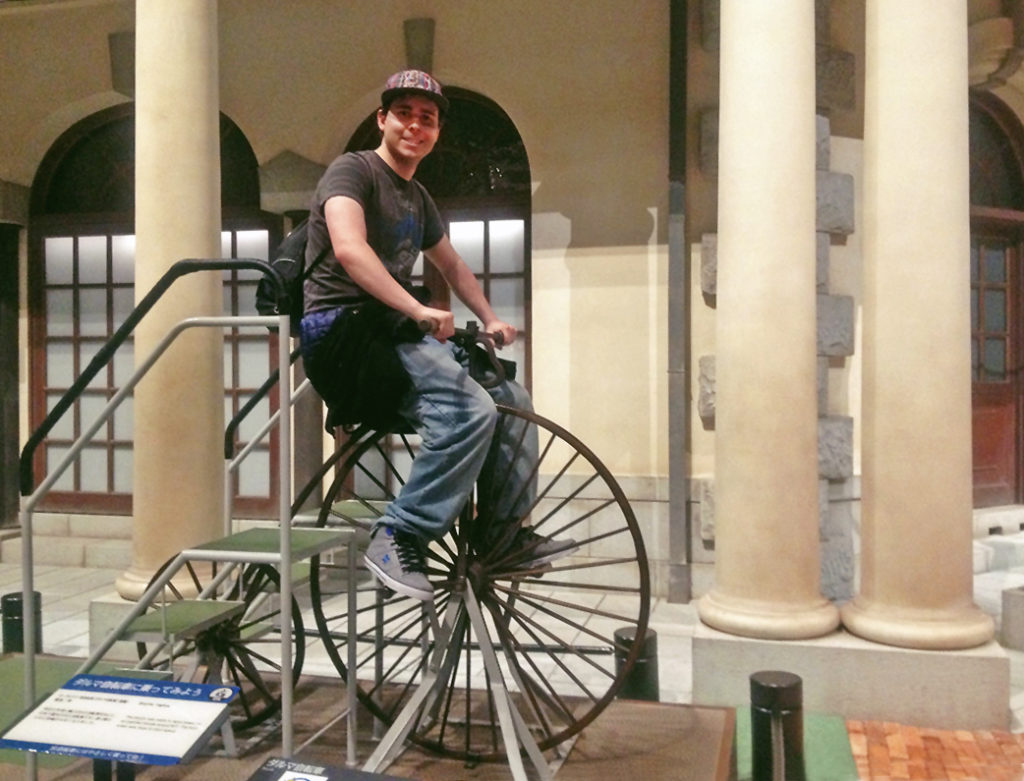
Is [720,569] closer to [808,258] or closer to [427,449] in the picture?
[808,258]

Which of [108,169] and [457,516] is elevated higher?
[108,169]

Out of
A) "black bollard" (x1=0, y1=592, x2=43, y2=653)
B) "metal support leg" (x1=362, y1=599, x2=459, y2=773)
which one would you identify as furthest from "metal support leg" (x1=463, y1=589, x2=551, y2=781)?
"black bollard" (x1=0, y1=592, x2=43, y2=653)

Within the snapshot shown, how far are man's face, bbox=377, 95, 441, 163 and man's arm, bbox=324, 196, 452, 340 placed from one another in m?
0.32

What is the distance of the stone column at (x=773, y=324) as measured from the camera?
430 centimetres

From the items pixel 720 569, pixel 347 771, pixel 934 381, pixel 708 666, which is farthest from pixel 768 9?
pixel 347 771

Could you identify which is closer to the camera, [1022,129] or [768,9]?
[768,9]

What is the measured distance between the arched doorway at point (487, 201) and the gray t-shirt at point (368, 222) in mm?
4193

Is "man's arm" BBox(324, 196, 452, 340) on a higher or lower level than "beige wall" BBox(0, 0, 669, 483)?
lower

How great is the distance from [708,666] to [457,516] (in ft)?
6.30

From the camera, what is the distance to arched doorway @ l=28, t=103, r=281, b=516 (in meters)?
7.86

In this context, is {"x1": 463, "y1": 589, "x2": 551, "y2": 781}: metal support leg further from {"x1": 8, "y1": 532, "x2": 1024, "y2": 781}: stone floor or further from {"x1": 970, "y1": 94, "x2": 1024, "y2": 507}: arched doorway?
{"x1": 970, "y1": 94, "x2": 1024, "y2": 507}: arched doorway

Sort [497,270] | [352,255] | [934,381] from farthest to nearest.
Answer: [497,270] → [934,381] → [352,255]

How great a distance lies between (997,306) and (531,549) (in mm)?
6740

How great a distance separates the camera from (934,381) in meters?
4.19
